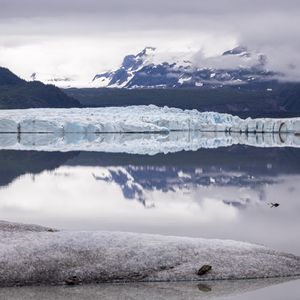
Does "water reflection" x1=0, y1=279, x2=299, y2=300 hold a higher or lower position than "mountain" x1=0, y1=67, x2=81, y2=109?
lower

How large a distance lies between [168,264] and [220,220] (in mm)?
6312

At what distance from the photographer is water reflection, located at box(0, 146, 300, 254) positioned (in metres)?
19.0

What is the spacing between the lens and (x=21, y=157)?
46.3 meters

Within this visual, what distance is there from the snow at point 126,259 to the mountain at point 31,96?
495 ft

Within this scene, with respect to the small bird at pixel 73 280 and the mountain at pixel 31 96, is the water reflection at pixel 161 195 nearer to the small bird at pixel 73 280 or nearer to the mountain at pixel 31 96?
the small bird at pixel 73 280

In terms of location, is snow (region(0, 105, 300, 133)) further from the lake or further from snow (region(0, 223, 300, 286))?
snow (region(0, 223, 300, 286))

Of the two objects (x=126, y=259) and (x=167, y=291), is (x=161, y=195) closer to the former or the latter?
(x=126, y=259)

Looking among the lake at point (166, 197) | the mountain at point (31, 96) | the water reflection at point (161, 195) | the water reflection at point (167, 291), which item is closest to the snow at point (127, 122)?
the water reflection at point (161, 195)

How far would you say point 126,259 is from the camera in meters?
13.8

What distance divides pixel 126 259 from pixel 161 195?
12.1 meters

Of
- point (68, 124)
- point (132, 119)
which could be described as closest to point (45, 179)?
point (68, 124)

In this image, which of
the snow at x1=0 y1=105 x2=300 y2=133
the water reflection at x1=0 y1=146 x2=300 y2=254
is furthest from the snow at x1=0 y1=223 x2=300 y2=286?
the snow at x1=0 y1=105 x2=300 y2=133

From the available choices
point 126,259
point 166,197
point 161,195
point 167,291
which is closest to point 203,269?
point 167,291

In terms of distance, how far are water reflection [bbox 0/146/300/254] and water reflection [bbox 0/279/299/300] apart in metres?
2.72
